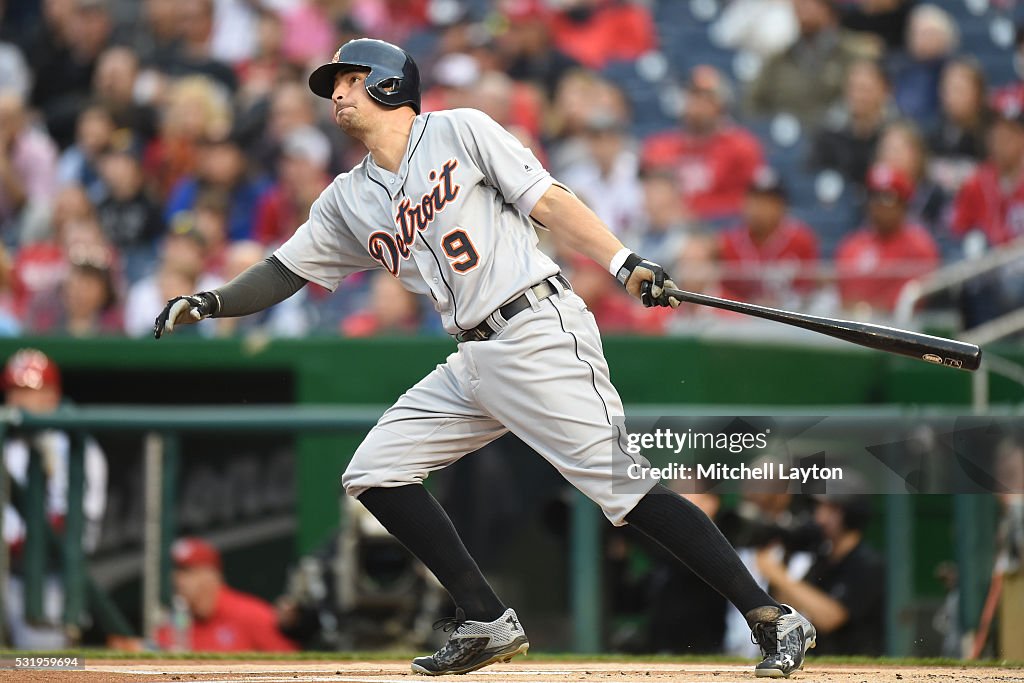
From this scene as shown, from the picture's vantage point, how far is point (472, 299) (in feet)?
12.3

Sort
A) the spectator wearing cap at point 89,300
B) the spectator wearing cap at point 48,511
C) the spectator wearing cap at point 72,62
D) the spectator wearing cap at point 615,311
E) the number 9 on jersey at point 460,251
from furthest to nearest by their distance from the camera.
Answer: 1. the spectator wearing cap at point 72,62
2. the spectator wearing cap at point 89,300
3. the spectator wearing cap at point 615,311
4. the spectator wearing cap at point 48,511
5. the number 9 on jersey at point 460,251

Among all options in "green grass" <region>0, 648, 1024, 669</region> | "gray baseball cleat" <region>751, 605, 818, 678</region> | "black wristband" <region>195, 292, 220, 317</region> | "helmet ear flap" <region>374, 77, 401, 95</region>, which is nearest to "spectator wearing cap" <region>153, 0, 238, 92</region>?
"green grass" <region>0, 648, 1024, 669</region>

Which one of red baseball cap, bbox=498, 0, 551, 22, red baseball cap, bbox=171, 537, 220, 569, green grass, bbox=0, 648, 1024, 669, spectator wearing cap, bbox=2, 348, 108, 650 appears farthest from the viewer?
red baseball cap, bbox=498, 0, 551, 22

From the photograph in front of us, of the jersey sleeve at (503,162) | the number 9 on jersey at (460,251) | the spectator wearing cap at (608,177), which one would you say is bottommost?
the number 9 on jersey at (460,251)

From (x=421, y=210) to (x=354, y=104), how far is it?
1.12ft

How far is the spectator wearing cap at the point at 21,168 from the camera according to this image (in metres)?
9.98

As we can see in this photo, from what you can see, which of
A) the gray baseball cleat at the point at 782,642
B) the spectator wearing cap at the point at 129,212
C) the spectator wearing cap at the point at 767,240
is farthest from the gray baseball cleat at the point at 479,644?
the spectator wearing cap at the point at 129,212

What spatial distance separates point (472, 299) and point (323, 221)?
582 millimetres

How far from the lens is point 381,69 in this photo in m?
3.84

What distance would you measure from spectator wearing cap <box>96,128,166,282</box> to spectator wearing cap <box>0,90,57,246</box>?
42 cm

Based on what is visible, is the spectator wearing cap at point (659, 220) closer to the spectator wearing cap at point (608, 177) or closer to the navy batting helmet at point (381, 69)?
the spectator wearing cap at point (608, 177)

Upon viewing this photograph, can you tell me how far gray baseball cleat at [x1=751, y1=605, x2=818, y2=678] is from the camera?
3.71 m

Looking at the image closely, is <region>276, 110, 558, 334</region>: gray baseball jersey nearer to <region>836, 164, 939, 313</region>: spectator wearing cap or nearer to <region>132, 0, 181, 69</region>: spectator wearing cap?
<region>836, 164, 939, 313</region>: spectator wearing cap

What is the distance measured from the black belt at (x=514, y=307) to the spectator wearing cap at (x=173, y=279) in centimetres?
428
